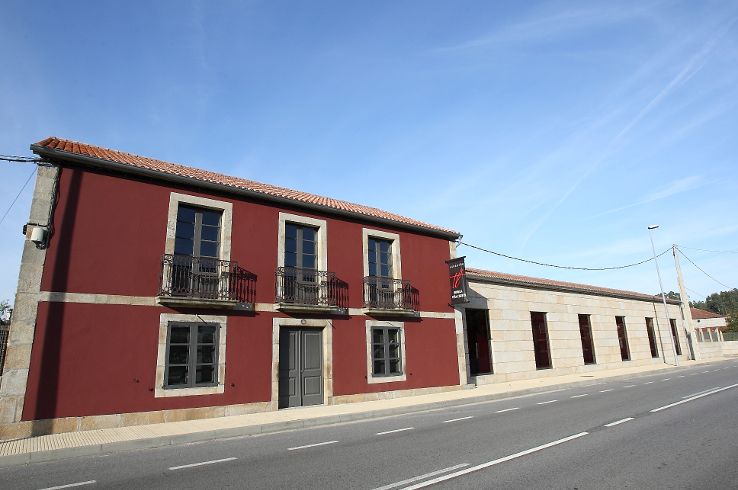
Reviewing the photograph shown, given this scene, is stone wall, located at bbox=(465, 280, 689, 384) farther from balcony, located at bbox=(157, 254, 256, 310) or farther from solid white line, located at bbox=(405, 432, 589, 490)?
solid white line, located at bbox=(405, 432, 589, 490)

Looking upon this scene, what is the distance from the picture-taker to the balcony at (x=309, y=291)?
13.1 m

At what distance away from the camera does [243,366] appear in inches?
472

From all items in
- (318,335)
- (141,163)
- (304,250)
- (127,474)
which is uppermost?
(141,163)

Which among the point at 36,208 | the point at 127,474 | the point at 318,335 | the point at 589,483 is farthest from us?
the point at 318,335

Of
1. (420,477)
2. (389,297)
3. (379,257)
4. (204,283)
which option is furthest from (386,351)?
(420,477)

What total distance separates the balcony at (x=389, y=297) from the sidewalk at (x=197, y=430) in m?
3.00

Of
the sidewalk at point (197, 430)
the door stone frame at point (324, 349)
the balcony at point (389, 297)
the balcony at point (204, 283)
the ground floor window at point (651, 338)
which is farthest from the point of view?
the ground floor window at point (651, 338)

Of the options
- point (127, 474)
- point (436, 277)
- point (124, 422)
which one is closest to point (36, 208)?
point (124, 422)

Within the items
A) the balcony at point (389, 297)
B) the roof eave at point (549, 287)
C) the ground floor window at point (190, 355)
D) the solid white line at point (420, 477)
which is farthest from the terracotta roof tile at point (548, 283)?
the solid white line at point (420, 477)

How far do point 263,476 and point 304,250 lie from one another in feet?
29.5

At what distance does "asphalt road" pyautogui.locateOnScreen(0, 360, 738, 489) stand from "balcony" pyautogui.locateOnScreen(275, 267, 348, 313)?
4118 millimetres

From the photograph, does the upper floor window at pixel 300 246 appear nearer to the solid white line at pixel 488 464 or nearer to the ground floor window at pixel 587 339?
the solid white line at pixel 488 464

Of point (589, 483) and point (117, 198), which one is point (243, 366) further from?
point (589, 483)

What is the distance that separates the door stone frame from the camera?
491 inches
